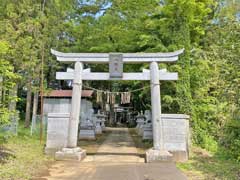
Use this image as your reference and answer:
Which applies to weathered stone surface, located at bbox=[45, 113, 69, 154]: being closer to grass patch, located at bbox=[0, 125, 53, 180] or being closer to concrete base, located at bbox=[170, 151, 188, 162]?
grass patch, located at bbox=[0, 125, 53, 180]

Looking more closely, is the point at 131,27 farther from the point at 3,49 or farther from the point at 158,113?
the point at 3,49

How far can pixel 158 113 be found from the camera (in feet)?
32.5

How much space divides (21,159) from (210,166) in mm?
5127

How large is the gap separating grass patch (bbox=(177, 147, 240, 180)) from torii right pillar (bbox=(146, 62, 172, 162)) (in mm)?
607

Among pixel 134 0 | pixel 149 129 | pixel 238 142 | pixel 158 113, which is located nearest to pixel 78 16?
pixel 134 0

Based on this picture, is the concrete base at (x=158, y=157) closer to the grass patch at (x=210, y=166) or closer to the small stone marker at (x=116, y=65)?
the grass patch at (x=210, y=166)

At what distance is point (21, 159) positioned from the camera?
860 centimetres

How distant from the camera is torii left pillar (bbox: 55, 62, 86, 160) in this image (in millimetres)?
9609

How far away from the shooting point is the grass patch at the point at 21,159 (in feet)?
22.6

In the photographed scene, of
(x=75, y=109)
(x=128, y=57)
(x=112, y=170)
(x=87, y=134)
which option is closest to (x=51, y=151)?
(x=75, y=109)

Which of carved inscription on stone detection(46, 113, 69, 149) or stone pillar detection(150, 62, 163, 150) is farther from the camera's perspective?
carved inscription on stone detection(46, 113, 69, 149)

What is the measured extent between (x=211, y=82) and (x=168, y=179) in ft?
25.9

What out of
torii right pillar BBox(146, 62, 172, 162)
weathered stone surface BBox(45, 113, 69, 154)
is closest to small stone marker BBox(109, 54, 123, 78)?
torii right pillar BBox(146, 62, 172, 162)

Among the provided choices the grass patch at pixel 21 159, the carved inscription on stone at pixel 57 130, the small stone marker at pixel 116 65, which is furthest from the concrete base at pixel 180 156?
the grass patch at pixel 21 159
